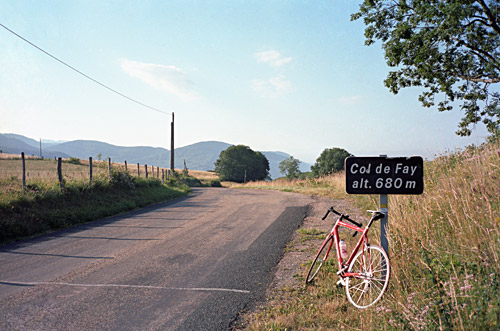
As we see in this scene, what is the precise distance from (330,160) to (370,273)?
70214 mm

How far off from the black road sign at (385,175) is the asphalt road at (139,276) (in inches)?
88.5

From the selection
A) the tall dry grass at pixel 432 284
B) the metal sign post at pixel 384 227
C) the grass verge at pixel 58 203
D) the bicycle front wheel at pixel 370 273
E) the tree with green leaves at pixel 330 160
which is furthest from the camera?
the tree with green leaves at pixel 330 160

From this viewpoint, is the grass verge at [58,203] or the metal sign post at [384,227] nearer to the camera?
the metal sign post at [384,227]

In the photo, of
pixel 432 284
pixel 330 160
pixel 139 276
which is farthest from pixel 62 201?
pixel 330 160

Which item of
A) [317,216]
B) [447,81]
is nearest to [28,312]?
[317,216]

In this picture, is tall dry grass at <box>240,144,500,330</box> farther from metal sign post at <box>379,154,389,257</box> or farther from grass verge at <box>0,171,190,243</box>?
grass verge at <box>0,171,190,243</box>

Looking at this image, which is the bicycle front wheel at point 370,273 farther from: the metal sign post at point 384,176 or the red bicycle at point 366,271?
the metal sign post at point 384,176

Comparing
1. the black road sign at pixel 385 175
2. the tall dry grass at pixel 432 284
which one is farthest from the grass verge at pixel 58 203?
the black road sign at pixel 385 175

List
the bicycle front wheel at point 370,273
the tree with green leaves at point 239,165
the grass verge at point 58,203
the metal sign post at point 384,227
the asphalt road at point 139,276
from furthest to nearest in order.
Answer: the tree with green leaves at point 239,165 → the grass verge at point 58,203 → the asphalt road at point 139,276 → the metal sign post at point 384,227 → the bicycle front wheel at point 370,273

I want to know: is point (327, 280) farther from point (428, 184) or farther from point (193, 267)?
point (428, 184)

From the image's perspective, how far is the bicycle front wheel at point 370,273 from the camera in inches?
149

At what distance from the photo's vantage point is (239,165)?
77.9m

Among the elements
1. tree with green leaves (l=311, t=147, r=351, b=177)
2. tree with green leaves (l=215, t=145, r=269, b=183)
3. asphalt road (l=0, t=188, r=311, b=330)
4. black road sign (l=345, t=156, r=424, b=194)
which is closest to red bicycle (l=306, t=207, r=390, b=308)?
black road sign (l=345, t=156, r=424, b=194)

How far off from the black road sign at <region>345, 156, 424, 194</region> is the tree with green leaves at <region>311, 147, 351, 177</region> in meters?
66.3
